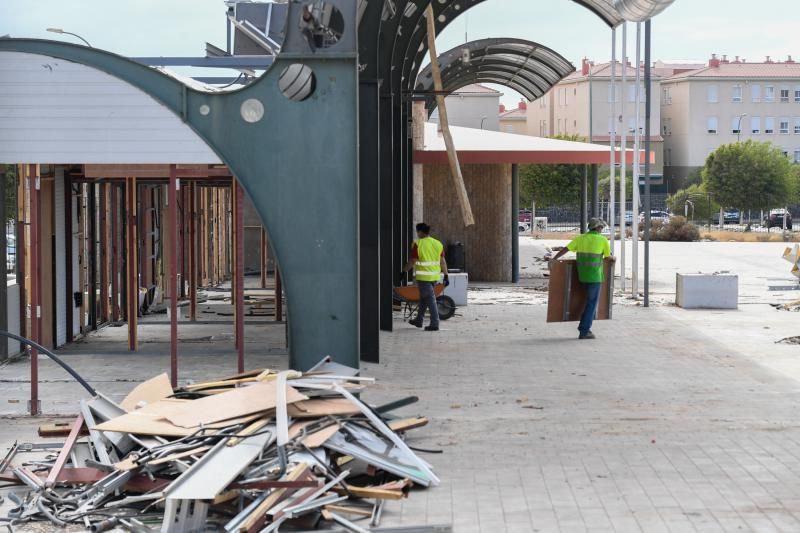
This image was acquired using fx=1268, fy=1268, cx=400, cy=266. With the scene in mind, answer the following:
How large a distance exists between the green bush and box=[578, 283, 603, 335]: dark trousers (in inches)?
1386

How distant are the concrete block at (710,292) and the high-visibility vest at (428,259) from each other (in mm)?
5736

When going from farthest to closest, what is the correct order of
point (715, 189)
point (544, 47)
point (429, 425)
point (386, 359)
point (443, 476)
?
point (715, 189), point (544, 47), point (386, 359), point (429, 425), point (443, 476)

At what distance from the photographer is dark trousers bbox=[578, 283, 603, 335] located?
17.3 metres

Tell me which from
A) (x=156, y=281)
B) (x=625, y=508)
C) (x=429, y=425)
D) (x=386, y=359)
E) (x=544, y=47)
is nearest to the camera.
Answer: (x=625, y=508)

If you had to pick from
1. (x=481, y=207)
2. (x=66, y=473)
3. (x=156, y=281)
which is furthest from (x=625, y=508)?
(x=481, y=207)

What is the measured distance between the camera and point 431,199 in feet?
93.3

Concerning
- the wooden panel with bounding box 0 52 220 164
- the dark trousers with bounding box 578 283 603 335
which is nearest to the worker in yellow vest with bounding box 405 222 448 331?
the dark trousers with bounding box 578 283 603 335

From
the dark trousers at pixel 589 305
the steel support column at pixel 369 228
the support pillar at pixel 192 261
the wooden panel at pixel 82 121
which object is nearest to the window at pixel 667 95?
the support pillar at pixel 192 261

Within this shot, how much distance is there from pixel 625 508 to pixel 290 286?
449cm

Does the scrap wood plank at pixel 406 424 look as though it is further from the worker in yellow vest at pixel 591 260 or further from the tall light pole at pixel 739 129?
the tall light pole at pixel 739 129

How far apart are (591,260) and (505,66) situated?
16.5 m

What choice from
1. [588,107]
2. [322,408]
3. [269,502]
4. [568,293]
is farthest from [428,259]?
[588,107]

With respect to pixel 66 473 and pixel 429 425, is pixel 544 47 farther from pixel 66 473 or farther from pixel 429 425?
pixel 66 473

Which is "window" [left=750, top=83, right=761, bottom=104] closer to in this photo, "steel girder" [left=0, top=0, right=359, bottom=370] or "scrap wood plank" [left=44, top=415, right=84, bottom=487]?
"steel girder" [left=0, top=0, right=359, bottom=370]
